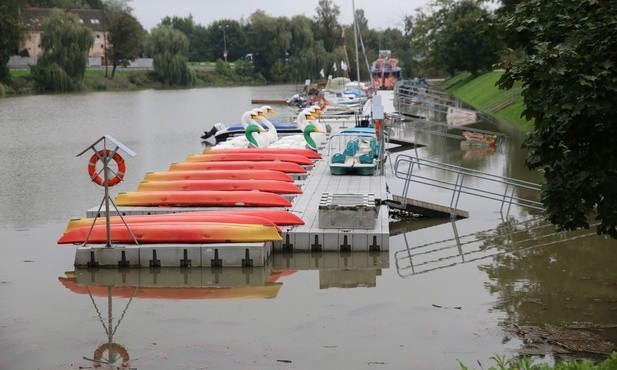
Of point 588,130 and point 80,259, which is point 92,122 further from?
point 588,130

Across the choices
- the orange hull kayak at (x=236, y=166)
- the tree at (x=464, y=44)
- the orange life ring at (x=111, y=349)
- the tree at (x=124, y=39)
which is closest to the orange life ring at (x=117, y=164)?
the orange life ring at (x=111, y=349)

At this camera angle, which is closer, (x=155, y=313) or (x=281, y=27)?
(x=155, y=313)

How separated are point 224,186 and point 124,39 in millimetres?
88178

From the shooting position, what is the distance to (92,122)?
1873 inches

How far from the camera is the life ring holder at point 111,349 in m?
10.6

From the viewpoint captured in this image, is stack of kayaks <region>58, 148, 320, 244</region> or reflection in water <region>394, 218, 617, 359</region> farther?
stack of kayaks <region>58, 148, 320, 244</region>

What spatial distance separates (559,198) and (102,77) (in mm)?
82918

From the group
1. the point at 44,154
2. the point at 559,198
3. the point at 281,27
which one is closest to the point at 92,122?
the point at 44,154

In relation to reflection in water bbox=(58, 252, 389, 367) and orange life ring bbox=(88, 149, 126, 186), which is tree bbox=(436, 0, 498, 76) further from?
orange life ring bbox=(88, 149, 126, 186)

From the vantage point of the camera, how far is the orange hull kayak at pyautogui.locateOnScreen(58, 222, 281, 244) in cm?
1509

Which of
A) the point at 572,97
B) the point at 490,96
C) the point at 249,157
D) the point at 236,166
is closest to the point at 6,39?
the point at 490,96

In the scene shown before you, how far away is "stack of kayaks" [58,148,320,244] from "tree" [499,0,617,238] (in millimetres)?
5673

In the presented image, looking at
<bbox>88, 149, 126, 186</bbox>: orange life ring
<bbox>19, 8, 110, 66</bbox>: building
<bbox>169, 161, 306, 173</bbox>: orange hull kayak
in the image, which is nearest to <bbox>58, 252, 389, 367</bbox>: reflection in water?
<bbox>88, 149, 126, 186</bbox>: orange life ring

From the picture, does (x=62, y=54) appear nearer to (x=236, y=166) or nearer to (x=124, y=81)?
(x=124, y=81)
